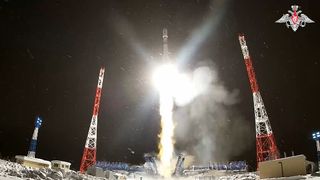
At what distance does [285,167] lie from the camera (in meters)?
48.4

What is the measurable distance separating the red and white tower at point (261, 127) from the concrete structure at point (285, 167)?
18.0 meters

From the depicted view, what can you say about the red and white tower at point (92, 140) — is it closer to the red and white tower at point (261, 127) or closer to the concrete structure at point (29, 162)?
the concrete structure at point (29, 162)

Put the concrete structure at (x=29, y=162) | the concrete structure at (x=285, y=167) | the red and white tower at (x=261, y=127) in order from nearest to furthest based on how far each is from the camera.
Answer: the concrete structure at (x=285, y=167) → the concrete structure at (x=29, y=162) → the red and white tower at (x=261, y=127)

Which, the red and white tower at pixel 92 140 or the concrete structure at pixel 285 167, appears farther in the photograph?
the red and white tower at pixel 92 140

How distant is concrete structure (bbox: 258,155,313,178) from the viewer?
46.8 meters

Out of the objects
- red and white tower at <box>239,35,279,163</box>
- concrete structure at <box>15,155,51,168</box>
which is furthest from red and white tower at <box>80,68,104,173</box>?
red and white tower at <box>239,35,279,163</box>

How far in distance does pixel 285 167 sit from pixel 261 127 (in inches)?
985

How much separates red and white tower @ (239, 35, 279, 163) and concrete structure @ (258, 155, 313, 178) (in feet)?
59.2

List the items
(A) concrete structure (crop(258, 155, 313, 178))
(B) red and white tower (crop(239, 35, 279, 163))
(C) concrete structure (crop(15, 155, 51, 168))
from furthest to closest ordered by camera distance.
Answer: (B) red and white tower (crop(239, 35, 279, 163)), (C) concrete structure (crop(15, 155, 51, 168)), (A) concrete structure (crop(258, 155, 313, 178))

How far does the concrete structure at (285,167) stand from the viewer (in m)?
46.8

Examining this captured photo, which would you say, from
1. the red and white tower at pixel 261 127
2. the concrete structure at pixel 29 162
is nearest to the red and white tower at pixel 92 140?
the concrete structure at pixel 29 162

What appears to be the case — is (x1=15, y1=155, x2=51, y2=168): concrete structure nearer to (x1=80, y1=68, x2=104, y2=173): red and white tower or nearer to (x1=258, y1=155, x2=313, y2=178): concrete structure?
(x1=80, y1=68, x2=104, y2=173): red and white tower

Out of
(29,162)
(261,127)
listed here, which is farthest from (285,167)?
(29,162)

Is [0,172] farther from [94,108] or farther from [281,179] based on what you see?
[94,108]
